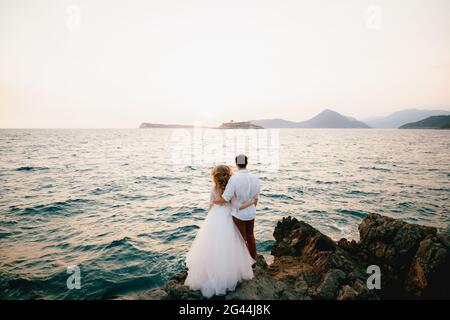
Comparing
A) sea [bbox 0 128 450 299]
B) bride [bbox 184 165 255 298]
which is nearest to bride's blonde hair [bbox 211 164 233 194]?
bride [bbox 184 165 255 298]

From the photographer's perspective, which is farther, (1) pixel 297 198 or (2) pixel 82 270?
(1) pixel 297 198

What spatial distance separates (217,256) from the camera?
5.59m

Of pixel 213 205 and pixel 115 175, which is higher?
pixel 213 205

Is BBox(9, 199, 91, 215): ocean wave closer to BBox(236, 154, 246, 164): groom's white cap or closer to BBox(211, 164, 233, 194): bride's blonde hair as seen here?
BBox(211, 164, 233, 194): bride's blonde hair

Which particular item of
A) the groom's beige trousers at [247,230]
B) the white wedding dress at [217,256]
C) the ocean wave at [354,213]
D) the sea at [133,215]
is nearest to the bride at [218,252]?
the white wedding dress at [217,256]

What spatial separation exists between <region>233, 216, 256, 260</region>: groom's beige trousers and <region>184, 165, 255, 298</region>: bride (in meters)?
0.12

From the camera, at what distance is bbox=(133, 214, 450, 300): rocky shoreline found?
5.73m

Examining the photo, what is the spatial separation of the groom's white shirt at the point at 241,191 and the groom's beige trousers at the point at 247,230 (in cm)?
16

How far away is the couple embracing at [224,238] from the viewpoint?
559cm

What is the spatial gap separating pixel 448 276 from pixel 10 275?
1300cm
